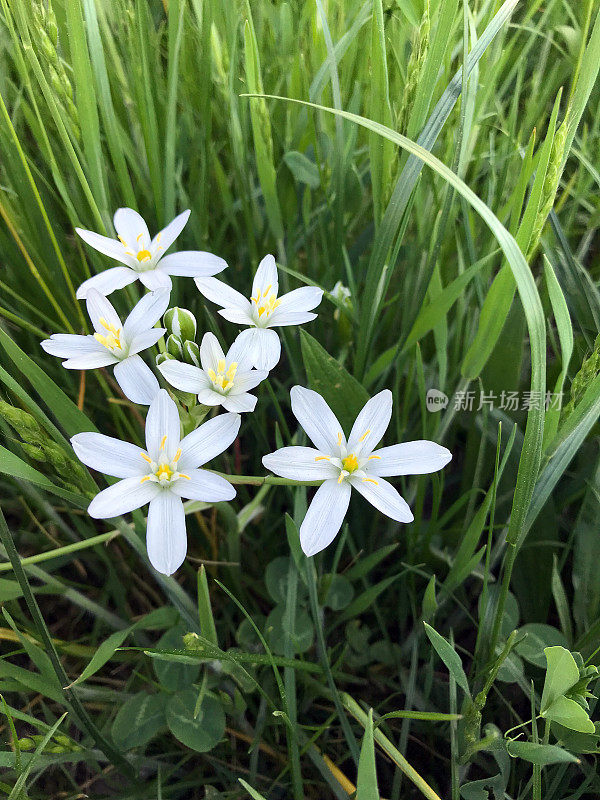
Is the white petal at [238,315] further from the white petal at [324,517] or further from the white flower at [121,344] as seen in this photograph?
the white petal at [324,517]

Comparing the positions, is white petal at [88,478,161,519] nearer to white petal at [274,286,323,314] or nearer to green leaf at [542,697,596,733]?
white petal at [274,286,323,314]

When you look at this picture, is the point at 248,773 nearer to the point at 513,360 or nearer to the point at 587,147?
the point at 513,360

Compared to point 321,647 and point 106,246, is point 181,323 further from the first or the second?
point 321,647

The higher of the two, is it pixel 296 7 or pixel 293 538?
pixel 296 7

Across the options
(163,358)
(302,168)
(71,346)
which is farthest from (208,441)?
(302,168)

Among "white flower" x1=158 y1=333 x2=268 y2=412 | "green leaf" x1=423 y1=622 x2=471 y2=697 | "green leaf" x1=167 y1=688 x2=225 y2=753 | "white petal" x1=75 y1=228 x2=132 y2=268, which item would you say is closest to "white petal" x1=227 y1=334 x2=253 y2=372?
"white flower" x1=158 y1=333 x2=268 y2=412

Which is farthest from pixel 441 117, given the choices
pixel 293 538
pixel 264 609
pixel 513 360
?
pixel 264 609
